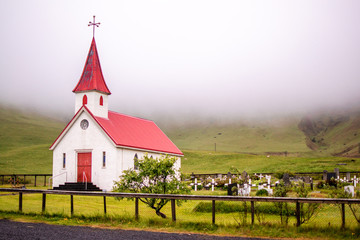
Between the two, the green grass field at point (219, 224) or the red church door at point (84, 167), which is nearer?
the green grass field at point (219, 224)

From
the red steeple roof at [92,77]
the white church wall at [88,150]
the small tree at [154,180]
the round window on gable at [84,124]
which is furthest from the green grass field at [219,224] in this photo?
the red steeple roof at [92,77]

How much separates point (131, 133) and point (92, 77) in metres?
6.32

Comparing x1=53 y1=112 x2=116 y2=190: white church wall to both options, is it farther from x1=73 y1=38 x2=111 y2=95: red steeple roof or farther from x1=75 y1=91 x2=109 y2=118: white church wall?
x1=73 y1=38 x2=111 y2=95: red steeple roof

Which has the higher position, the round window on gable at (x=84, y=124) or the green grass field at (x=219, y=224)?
the round window on gable at (x=84, y=124)

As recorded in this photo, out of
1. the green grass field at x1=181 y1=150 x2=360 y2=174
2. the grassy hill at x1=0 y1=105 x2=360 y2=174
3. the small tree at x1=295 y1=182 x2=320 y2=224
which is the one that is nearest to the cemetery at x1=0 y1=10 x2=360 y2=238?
the small tree at x1=295 y1=182 x2=320 y2=224

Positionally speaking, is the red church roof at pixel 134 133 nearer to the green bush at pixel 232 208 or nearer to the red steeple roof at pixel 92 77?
the red steeple roof at pixel 92 77

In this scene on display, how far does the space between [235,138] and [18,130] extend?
100 m

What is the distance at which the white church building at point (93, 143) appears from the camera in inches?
1271

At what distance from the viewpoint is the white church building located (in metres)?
32.3

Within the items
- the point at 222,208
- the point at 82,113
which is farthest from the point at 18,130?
the point at 222,208

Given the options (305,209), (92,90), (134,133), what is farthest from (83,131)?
(305,209)

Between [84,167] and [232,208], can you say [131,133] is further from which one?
[232,208]

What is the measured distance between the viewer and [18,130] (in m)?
136

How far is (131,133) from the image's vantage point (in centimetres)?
3709
